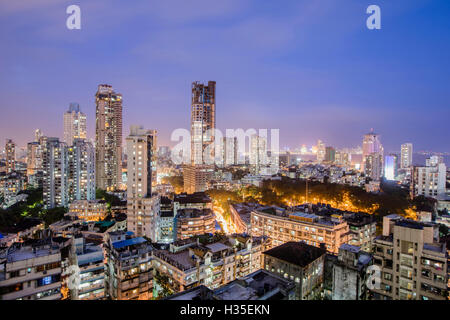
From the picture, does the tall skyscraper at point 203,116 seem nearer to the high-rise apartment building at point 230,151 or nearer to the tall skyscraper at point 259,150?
the tall skyscraper at point 259,150

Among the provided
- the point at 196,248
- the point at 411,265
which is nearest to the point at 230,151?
the point at 196,248

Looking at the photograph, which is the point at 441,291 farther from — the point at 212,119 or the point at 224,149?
the point at 224,149

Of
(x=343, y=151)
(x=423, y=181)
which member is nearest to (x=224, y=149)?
(x=343, y=151)

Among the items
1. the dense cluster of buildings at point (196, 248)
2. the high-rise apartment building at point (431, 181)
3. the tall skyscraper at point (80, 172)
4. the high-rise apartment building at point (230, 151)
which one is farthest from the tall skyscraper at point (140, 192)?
the high-rise apartment building at point (230, 151)

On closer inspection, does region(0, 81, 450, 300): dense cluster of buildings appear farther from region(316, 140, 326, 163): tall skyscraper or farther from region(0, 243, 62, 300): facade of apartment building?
region(316, 140, 326, 163): tall skyscraper

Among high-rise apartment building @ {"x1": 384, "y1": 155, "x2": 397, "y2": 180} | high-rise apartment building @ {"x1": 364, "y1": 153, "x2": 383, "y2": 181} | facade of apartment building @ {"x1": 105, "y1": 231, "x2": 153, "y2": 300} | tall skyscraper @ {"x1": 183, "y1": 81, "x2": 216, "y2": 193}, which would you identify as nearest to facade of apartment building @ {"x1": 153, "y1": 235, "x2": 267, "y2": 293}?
facade of apartment building @ {"x1": 105, "y1": 231, "x2": 153, "y2": 300}
